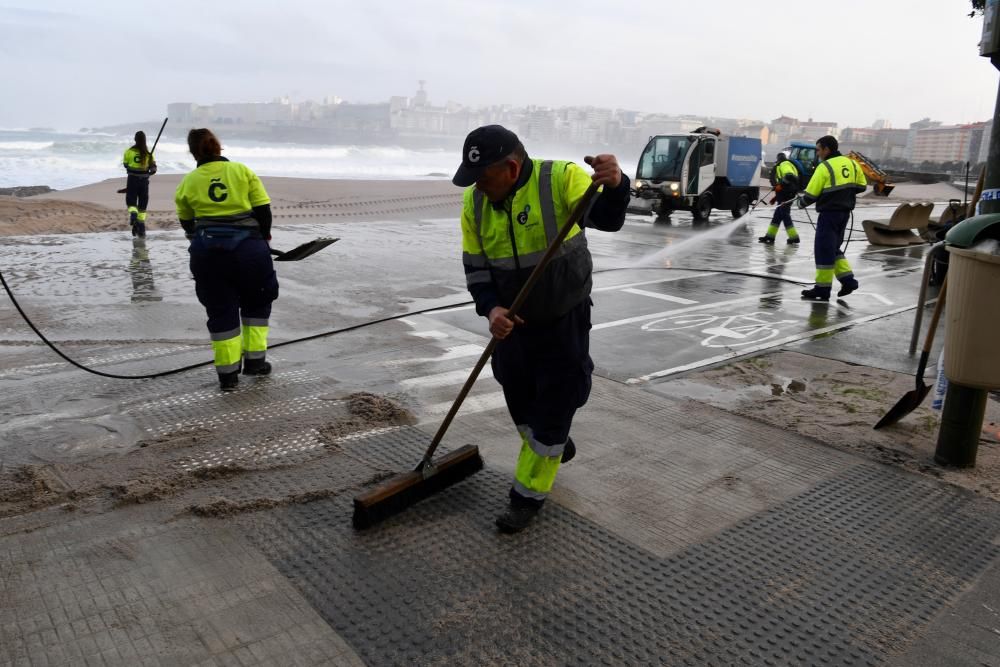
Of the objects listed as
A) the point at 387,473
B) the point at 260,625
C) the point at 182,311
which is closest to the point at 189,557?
the point at 260,625

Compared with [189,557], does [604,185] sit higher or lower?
higher

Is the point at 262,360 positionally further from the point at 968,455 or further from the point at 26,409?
the point at 968,455

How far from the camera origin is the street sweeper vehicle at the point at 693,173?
59.2 feet

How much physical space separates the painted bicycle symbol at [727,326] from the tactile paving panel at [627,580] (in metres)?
3.15

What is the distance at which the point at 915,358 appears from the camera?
6289 mm

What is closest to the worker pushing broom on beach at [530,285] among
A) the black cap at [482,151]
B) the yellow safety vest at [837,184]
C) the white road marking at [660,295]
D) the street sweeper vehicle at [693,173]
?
the black cap at [482,151]

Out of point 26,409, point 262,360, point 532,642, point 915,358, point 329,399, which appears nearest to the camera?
point 532,642

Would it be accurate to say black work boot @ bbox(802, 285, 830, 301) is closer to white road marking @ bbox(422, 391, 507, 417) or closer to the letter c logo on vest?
white road marking @ bbox(422, 391, 507, 417)

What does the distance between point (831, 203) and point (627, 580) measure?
6585 millimetres

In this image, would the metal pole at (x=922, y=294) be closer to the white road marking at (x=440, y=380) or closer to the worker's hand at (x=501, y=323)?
the worker's hand at (x=501, y=323)

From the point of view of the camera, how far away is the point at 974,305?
3.62 m

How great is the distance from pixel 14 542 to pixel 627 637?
250 centimetres

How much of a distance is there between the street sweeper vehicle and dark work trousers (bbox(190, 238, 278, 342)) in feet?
45.2

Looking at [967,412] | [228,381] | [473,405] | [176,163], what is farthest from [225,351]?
[176,163]
